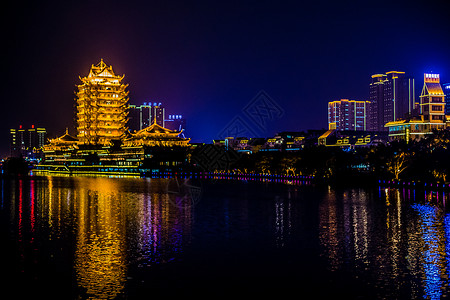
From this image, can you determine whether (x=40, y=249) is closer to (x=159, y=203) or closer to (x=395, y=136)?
(x=159, y=203)

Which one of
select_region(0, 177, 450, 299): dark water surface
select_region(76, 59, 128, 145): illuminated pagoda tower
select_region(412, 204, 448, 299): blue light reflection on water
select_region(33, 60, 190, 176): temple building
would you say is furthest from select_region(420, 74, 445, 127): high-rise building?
select_region(412, 204, 448, 299): blue light reflection on water

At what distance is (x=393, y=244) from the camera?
27.2m

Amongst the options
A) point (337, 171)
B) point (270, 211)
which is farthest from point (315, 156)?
point (270, 211)

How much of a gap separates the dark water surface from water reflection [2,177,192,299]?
0.23ft

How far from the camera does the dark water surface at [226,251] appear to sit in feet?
64.4

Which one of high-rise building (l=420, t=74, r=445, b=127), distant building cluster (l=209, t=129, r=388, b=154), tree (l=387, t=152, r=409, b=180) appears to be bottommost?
tree (l=387, t=152, r=409, b=180)

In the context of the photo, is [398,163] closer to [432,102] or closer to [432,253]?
[432,253]

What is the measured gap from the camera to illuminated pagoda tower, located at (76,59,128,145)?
415 feet

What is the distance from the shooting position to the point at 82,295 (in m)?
18.4

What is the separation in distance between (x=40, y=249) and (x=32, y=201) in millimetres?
28479

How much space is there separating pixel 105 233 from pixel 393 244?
51.9 ft

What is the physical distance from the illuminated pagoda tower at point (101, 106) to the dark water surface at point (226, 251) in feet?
273

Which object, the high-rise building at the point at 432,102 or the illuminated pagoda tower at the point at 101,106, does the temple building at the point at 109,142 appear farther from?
the high-rise building at the point at 432,102

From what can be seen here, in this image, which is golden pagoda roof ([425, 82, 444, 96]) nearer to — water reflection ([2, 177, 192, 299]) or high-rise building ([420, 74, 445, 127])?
high-rise building ([420, 74, 445, 127])
